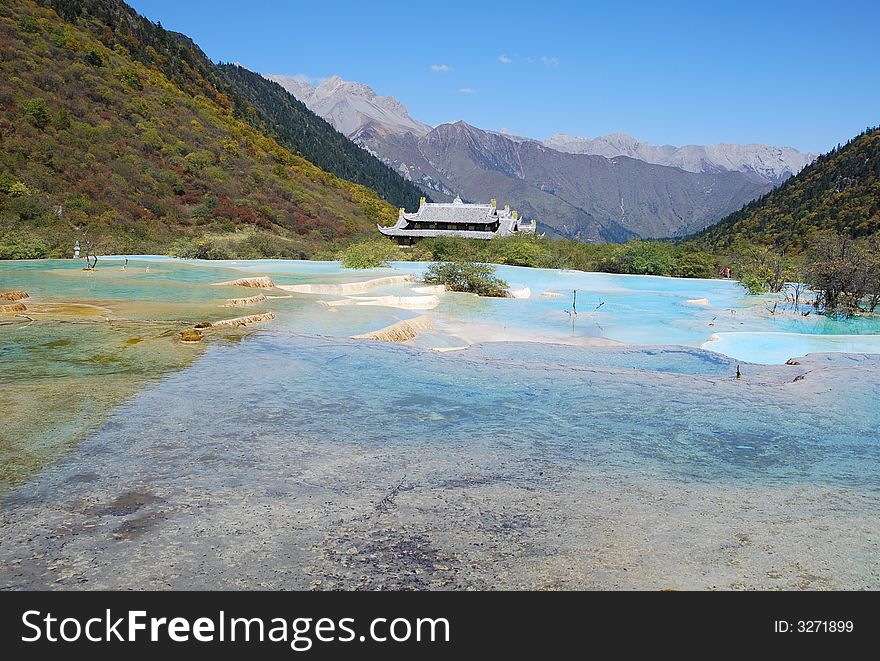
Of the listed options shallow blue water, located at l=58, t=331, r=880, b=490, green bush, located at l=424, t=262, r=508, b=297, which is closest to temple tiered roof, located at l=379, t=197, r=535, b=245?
green bush, located at l=424, t=262, r=508, b=297

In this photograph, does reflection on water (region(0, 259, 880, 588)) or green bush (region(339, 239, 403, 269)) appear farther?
green bush (region(339, 239, 403, 269))

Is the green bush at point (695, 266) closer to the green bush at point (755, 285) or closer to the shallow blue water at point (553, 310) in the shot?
the shallow blue water at point (553, 310)

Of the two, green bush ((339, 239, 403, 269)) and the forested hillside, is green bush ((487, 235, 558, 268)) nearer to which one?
green bush ((339, 239, 403, 269))


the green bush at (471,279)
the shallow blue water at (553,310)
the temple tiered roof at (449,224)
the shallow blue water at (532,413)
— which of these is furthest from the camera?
the temple tiered roof at (449,224)

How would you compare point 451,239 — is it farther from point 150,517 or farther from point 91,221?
point 150,517

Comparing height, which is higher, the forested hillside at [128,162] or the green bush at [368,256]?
the forested hillside at [128,162]

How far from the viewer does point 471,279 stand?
1798 cm

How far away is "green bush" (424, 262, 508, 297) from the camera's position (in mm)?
17781

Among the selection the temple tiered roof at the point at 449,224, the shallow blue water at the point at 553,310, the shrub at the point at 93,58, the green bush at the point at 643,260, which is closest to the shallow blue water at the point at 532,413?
the shallow blue water at the point at 553,310

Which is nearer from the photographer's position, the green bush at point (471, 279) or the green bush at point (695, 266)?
the green bush at point (471, 279)

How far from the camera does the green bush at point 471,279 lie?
1778 centimetres

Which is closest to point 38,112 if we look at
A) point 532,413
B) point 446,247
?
point 446,247

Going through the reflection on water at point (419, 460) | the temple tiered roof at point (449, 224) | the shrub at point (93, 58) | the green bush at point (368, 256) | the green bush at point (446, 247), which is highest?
the shrub at point (93, 58)
